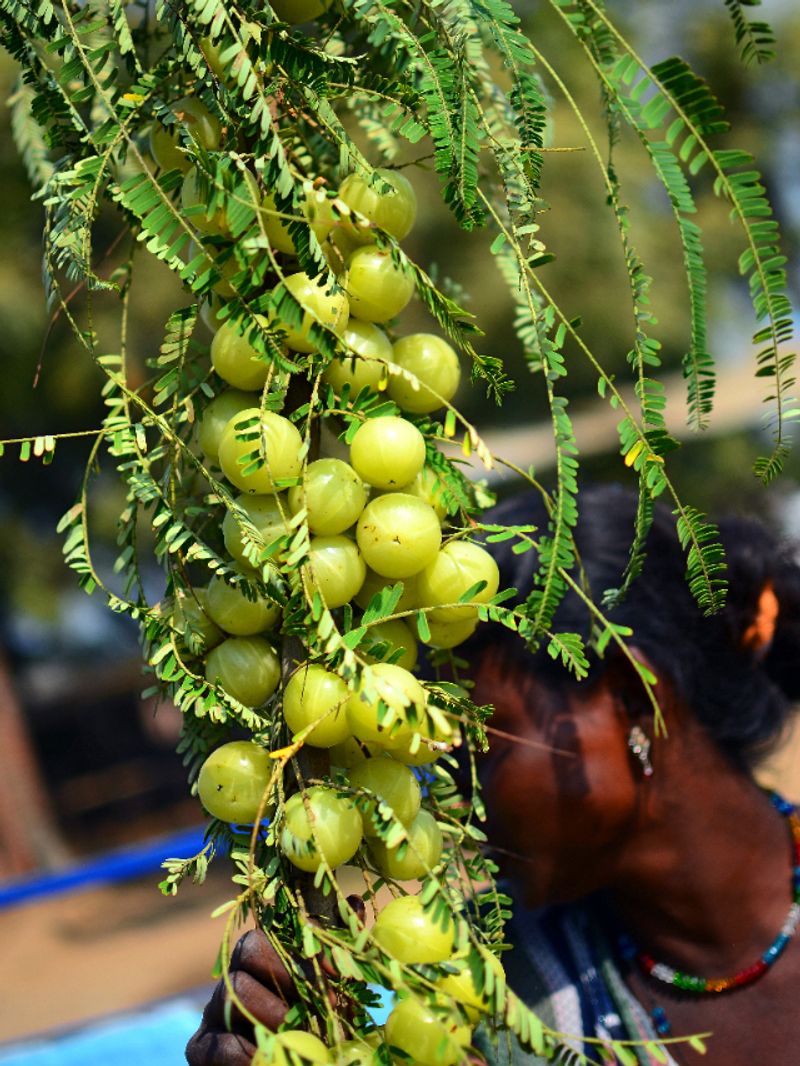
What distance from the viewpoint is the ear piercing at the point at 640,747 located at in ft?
4.13

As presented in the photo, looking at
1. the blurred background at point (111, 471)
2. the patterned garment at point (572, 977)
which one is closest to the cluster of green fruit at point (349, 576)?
the patterned garment at point (572, 977)

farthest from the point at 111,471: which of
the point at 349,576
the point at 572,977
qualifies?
the point at 349,576

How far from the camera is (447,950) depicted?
710mm

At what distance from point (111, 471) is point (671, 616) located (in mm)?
6201

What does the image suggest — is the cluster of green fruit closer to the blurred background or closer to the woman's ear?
the woman's ear

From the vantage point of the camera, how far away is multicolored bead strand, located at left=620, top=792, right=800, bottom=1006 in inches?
52.7

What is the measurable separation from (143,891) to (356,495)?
9.09 meters

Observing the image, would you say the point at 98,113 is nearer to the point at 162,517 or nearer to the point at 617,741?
the point at 162,517

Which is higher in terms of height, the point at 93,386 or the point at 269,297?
the point at 93,386

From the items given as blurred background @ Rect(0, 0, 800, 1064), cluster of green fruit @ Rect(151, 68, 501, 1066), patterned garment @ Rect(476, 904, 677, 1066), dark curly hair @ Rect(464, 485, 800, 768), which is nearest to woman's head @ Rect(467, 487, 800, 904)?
dark curly hair @ Rect(464, 485, 800, 768)

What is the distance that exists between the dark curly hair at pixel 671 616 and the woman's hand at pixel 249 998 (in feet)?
1.92

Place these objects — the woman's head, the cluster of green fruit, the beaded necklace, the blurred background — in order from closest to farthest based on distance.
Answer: the cluster of green fruit, the woman's head, the beaded necklace, the blurred background

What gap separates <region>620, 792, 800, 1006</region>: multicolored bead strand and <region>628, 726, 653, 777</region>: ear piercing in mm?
287

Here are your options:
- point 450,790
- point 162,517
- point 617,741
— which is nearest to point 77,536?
point 162,517
